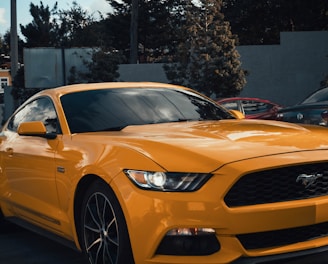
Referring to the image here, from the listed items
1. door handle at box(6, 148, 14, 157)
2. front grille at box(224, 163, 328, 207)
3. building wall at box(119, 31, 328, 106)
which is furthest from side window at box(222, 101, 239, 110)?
front grille at box(224, 163, 328, 207)

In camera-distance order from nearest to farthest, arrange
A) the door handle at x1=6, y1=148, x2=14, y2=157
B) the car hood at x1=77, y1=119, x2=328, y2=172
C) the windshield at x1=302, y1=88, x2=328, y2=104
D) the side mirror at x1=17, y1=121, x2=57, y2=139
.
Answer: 1. the car hood at x1=77, y1=119, x2=328, y2=172
2. the side mirror at x1=17, y1=121, x2=57, y2=139
3. the door handle at x1=6, y1=148, x2=14, y2=157
4. the windshield at x1=302, y1=88, x2=328, y2=104

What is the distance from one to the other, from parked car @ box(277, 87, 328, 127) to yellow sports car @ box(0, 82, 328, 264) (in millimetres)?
4041

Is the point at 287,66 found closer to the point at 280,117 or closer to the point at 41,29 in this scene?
the point at 280,117

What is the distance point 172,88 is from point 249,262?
2.70m

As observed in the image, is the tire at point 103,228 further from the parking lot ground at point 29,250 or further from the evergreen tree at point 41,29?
the evergreen tree at point 41,29

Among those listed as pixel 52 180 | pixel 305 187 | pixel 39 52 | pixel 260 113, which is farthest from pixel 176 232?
pixel 39 52

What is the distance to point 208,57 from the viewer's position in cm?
2066

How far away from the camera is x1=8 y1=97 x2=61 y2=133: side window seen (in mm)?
5027

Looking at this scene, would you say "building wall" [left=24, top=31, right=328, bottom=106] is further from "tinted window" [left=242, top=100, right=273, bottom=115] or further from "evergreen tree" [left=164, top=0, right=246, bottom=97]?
"tinted window" [left=242, top=100, right=273, bottom=115]

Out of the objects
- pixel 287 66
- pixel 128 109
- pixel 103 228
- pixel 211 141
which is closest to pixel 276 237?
pixel 211 141

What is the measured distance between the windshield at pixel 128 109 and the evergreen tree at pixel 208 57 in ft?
49.8

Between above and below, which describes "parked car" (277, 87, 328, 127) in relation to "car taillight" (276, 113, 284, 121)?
above

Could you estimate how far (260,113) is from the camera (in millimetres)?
14758

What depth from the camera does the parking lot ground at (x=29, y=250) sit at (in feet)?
16.4
